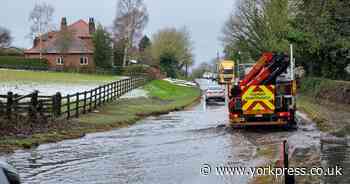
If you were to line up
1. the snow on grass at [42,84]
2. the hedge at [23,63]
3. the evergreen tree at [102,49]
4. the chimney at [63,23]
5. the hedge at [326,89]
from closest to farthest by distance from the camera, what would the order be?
1. the hedge at [326,89]
2. the snow on grass at [42,84]
3. the hedge at [23,63]
4. the evergreen tree at [102,49]
5. the chimney at [63,23]

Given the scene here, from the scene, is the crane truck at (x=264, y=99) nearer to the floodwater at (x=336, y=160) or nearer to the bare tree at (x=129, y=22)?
the floodwater at (x=336, y=160)

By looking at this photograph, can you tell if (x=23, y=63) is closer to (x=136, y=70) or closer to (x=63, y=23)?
(x=63, y=23)

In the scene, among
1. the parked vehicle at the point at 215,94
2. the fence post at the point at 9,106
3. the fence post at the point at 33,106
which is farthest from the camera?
the parked vehicle at the point at 215,94

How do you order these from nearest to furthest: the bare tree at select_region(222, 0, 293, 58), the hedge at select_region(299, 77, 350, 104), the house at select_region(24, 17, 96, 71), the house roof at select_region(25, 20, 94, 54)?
1. the hedge at select_region(299, 77, 350, 104)
2. the bare tree at select_region(222, 0, 293, 58)
3. the house at select_region(24, 17, 96, 71)
4. the house roof at select_region(25, 20, 94, 54)

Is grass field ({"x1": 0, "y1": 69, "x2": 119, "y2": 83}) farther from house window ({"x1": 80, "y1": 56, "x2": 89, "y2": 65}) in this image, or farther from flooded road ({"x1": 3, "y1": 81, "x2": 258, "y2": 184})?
flooded road ({"x1": 3, "y1": 81, "x2": 258, "y2": 184})

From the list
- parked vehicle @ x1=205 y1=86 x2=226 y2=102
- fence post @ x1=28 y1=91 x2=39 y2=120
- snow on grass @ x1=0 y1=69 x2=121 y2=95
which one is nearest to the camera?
fence post @ x1=28 y1=91 x2=39 y2=120

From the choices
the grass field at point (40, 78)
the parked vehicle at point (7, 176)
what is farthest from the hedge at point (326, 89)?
the parked vehicle at point (7, 176)

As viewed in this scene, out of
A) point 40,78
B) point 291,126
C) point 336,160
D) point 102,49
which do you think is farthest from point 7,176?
point 102,49

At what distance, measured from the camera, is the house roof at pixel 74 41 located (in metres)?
109

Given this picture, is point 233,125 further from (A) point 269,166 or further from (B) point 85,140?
(A) point 269,166

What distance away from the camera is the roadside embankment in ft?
81.9

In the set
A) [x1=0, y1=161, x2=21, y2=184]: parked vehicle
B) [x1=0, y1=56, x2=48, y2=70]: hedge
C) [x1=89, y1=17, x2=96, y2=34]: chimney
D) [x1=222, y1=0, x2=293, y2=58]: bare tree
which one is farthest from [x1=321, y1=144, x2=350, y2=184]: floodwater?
[x1=89, y1=17, x2=96, y2=34]: chimney

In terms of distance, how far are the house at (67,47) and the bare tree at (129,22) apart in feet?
21.5

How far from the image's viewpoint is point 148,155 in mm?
18000
